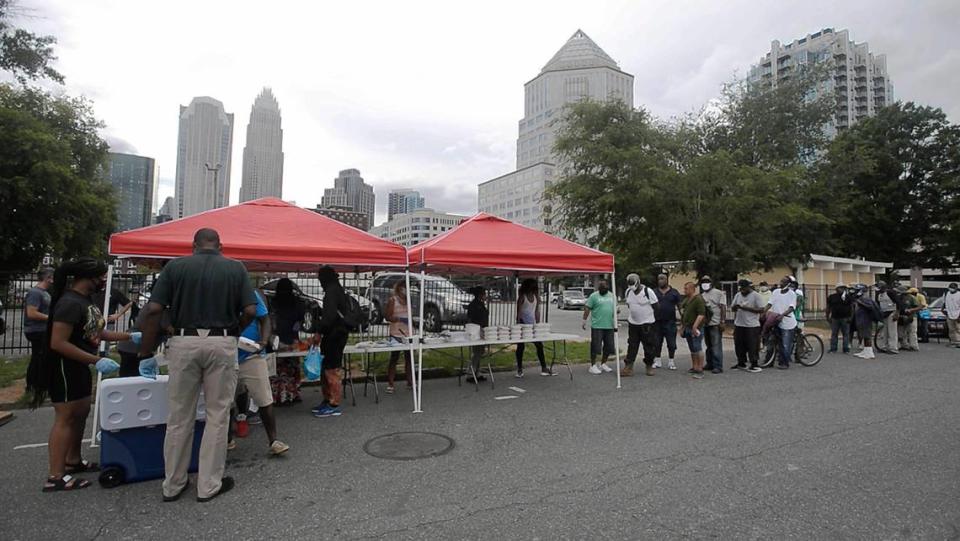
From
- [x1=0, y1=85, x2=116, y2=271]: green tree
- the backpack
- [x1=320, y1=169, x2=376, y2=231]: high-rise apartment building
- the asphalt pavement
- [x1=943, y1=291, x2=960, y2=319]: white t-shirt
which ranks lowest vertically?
the asphalt pavement

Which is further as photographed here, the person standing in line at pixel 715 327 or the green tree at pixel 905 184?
the green tree at pixel 905 184

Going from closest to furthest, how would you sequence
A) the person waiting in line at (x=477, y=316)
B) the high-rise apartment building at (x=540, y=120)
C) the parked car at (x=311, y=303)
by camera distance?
1. the parked car at (x=311, y=303)
2. the person waiting in line at (x=477, y=316)
3. the high-rise apartment building at (x=540, y=120)

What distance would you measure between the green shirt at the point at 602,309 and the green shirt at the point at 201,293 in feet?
21.6

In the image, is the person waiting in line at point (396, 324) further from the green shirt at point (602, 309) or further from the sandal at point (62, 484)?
the sandal at point (62, 484)

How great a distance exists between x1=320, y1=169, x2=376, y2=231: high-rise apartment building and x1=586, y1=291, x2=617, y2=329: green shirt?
75862 mm

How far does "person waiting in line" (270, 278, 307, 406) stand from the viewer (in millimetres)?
6465

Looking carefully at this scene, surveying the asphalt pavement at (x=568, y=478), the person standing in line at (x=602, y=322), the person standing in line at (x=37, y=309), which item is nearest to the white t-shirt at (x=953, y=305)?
the asphalt pavement at (x=568, y=478)

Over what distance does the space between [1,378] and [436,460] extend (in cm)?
737

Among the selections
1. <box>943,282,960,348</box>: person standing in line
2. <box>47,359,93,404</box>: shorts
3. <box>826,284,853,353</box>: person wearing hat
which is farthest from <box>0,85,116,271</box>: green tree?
<box>943,282,960,348</box>: person standing in line

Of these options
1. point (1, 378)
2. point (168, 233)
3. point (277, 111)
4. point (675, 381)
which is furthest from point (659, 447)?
point (277, 111)

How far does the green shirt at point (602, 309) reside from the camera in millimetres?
9057

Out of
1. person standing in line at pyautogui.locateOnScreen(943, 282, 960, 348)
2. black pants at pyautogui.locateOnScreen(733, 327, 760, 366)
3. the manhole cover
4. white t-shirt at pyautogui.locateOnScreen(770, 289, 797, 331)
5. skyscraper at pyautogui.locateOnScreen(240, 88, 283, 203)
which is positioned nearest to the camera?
the manhole cover

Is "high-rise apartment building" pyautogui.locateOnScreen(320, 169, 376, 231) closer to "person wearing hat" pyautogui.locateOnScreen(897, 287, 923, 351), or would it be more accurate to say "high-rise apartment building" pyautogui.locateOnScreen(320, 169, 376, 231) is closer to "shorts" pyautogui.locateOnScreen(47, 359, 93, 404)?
"person wearing hat" pyautogui.locateOnScreen(897, 287, 923, 351)

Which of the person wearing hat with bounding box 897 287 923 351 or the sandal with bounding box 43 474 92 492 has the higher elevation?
the person wearing hat with bounding box 897 287 923 351
